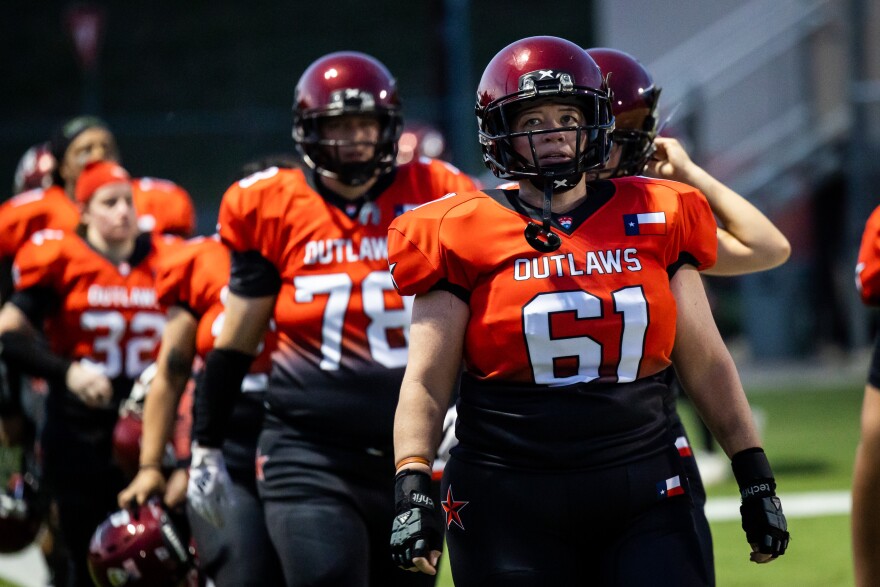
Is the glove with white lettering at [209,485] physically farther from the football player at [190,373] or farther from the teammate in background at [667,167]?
the teammate in background at [667,167]

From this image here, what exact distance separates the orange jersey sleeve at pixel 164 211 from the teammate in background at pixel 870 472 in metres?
3.42

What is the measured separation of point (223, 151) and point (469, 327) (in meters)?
13.4

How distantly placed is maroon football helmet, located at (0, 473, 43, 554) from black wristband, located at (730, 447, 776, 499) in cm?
352

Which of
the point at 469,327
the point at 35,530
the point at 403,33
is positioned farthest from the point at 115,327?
the point at 403,33

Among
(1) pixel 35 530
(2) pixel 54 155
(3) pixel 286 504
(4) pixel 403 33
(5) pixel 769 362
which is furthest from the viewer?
(4) pixel 403 33

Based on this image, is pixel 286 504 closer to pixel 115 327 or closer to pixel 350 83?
pixel 350 83

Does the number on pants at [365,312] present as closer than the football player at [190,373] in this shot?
Yes

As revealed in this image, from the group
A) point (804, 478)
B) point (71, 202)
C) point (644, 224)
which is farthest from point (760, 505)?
point (804, 478)

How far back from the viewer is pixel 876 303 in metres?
4.24

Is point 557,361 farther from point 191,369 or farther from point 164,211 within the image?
point 164,211

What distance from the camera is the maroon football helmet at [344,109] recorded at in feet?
13.2

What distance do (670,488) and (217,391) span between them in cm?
155

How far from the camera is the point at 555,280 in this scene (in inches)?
116

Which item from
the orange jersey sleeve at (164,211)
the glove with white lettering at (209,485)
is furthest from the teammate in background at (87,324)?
the glove with white lettering at (209,485)
